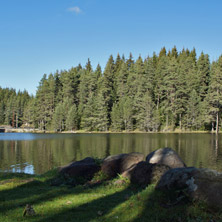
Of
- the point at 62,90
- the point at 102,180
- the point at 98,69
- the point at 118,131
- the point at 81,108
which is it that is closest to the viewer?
the point at 102,180

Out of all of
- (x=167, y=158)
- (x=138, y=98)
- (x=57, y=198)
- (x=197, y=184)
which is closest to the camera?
(x=197, y=184)

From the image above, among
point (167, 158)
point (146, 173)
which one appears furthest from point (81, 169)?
point (167, 158)

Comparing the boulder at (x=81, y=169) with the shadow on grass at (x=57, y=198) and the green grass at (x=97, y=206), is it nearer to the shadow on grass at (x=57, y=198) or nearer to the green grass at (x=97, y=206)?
the shadow on grass at (x=57, y=198)

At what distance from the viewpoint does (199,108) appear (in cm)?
7275

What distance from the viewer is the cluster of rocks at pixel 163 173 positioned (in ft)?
21.3

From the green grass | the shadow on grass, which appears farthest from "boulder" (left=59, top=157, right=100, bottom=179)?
the green grass

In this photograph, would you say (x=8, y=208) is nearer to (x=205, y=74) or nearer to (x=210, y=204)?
(x=210, y=204)

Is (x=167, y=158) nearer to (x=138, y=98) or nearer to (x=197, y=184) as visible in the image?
(x=197, y=184)

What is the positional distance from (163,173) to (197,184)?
2896mm

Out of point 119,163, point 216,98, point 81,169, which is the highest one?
point 216,98

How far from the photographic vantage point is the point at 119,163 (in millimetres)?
13469

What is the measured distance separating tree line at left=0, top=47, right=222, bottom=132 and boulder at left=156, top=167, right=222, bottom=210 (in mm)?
64976

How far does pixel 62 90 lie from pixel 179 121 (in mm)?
54857

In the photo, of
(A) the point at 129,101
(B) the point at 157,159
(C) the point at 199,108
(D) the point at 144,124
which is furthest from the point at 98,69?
(B) the point at 157,159
